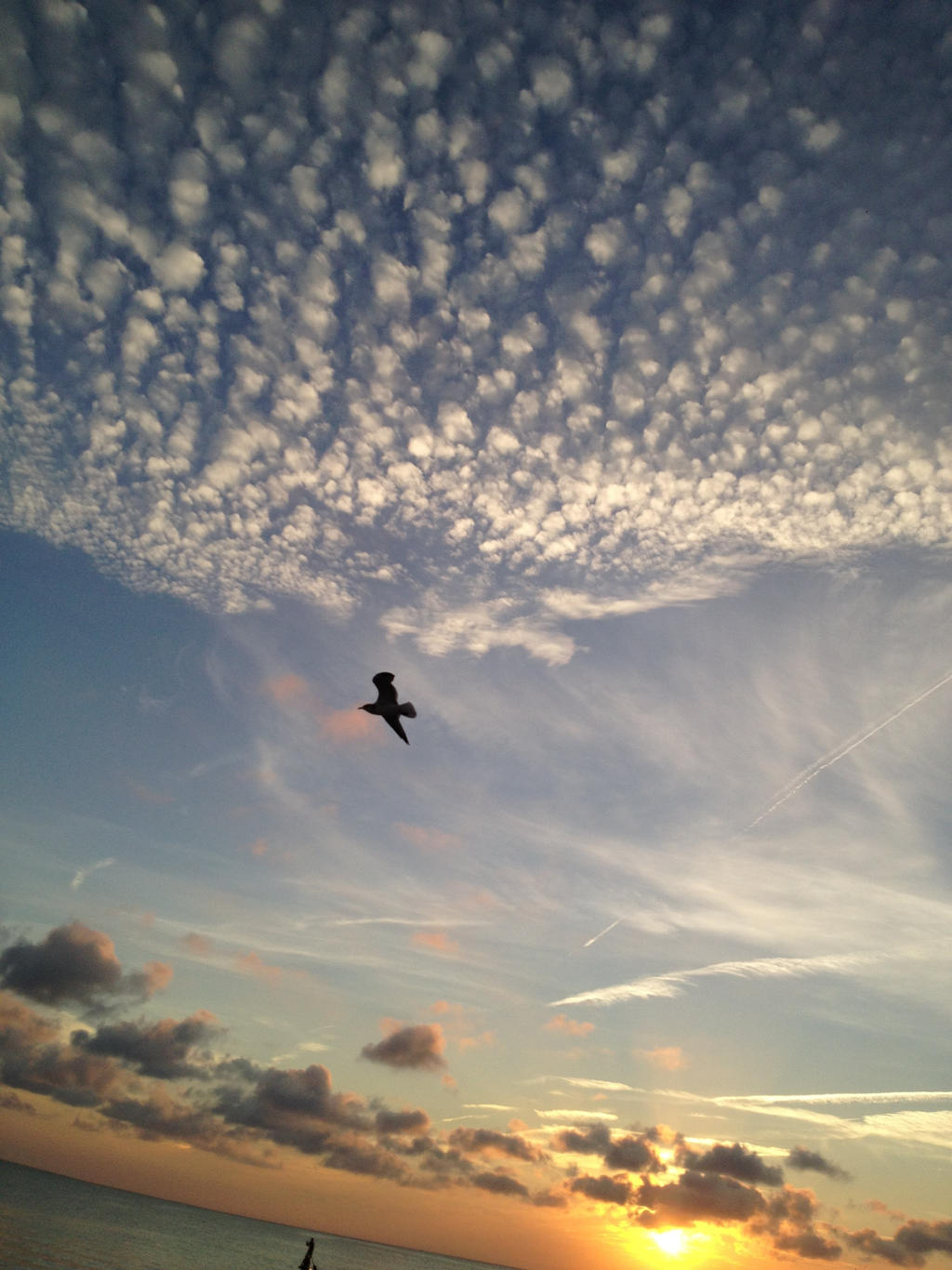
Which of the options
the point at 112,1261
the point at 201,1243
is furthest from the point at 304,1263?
the point at 201,1243

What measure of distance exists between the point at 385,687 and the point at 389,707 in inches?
25.2

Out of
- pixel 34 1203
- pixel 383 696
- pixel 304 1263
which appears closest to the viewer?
pixel 383 696

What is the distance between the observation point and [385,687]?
1819 centimetres

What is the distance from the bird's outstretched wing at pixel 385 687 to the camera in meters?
17.8

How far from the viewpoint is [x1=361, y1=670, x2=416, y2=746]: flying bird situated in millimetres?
18000

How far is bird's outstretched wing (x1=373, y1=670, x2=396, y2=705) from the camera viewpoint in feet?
58.5

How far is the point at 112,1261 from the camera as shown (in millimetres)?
76562

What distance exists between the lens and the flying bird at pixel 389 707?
59.1 feet

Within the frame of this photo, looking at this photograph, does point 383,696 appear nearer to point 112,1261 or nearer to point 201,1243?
point 112,1261

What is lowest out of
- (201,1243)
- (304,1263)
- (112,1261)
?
(201,1243)

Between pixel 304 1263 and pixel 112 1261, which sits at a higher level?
pixel 304 1263

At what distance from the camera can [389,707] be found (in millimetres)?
18516

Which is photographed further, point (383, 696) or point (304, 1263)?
point (304, 1263)

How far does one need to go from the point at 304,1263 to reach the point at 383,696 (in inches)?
1732
